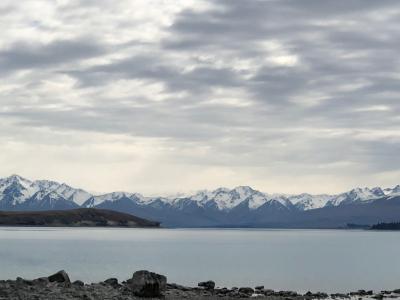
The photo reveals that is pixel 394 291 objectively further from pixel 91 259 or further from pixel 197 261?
pixel 91 259

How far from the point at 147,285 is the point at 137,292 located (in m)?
1.21

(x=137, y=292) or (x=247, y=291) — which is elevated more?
(x=137, y=292)

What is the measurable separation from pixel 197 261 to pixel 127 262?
14.5 metres

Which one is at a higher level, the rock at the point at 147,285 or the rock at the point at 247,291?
the rock at the point at 147,285

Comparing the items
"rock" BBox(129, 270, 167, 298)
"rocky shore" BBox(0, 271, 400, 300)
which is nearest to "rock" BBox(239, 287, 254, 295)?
"rocky shore" BBox(0, 271, 400, 300)

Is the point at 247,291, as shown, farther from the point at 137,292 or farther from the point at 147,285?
the point at 137,292

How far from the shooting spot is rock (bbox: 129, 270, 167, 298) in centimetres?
6322

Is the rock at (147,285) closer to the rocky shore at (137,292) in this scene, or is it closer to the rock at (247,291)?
the rocky shore at (137,292)

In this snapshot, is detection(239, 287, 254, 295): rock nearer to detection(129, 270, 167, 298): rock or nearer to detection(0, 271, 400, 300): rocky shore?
detection(0, 271, 400, 300): rocky shore

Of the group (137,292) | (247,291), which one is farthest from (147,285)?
(247,291)

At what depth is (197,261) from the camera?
131250mm

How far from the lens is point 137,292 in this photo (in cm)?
6334

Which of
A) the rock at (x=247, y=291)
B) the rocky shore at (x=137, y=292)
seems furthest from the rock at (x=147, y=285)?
the rock at (x=247, y=291)

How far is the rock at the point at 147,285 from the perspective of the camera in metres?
63.2
